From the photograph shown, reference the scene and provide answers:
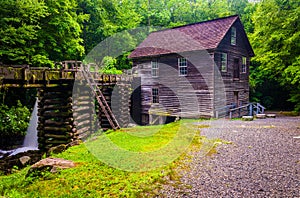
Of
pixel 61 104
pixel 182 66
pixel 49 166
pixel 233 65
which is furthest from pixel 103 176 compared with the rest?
pixel 233 65

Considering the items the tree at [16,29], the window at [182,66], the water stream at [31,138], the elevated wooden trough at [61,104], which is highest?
the tree at [16,29]

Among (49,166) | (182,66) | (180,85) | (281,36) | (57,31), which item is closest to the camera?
(49,166)

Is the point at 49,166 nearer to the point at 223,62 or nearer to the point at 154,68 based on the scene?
the point at 154,68

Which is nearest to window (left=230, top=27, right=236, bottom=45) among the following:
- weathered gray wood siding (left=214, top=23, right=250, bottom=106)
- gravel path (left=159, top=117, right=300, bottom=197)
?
weathered gray wood siding (left=214, top=23, right=250, bottom=106)

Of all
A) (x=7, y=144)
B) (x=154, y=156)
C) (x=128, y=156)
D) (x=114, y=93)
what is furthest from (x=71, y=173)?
(x=114, y=93)

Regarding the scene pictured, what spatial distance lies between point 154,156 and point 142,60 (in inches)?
633

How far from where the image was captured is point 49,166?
662 centimetres

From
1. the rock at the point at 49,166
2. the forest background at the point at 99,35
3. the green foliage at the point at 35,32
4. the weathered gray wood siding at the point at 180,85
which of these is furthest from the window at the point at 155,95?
the rock at the point at 49,166

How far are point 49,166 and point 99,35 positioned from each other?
24.2 m

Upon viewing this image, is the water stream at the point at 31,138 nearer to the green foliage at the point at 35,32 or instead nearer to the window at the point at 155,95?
the green foliage at the point at 35,32

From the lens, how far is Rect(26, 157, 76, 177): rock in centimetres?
638

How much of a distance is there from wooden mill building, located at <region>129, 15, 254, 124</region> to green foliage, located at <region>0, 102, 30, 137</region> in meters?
10.1

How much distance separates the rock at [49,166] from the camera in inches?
251

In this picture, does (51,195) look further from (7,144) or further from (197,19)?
(197,19)
